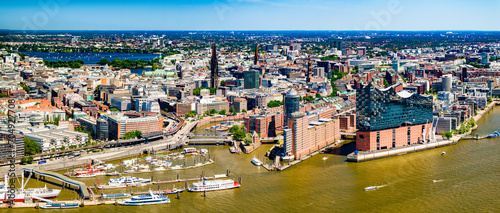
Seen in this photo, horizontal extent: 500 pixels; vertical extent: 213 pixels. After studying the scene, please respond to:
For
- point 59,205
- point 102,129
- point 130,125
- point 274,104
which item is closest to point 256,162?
point 59,205

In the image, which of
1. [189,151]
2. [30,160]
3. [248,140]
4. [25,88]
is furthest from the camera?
[25,88]

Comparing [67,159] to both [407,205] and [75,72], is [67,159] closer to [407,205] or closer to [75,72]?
[407,205]

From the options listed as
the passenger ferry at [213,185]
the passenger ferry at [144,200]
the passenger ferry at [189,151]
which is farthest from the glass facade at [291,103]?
the passenger ferry at [144,200]

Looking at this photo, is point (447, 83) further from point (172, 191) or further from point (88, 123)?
point (172, 191)

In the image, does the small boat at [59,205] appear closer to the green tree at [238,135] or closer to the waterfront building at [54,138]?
the waterfront building at [54,138]

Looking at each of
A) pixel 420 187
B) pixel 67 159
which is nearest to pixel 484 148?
pixel 420 187

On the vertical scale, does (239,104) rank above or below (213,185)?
above

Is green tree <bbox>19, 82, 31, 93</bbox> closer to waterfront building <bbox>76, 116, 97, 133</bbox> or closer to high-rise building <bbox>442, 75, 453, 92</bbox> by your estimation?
waterfront building <bbox>76, 116, 97, 133</bbox>
